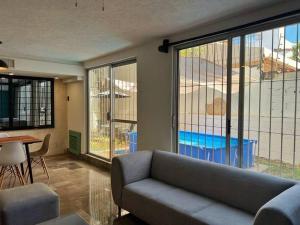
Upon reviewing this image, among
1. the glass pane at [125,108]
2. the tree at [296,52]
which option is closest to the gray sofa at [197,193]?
the tree at [296,52]

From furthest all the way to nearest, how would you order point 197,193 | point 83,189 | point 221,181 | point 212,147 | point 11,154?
1. point 83,189
2. point 11,154
3. point 212,147
4. point 197,193
5. point 221,181

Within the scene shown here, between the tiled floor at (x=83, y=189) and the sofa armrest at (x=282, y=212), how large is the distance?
1634 millimetres

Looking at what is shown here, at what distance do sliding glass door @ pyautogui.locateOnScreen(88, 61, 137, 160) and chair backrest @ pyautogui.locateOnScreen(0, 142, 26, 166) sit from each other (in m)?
1.84

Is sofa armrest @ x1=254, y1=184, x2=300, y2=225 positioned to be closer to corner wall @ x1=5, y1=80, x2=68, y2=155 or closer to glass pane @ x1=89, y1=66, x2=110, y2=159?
glass pane @ x1=89, y1=66, x2=110, y2=159

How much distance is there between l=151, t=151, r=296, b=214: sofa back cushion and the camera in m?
2.07

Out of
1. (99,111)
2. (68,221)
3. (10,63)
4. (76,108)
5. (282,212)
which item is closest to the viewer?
(282,212)

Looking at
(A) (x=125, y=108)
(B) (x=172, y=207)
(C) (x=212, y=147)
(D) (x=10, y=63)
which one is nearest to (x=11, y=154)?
(D) (x=10, y=63)

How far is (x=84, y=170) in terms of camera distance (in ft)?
16.1

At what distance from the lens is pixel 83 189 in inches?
150

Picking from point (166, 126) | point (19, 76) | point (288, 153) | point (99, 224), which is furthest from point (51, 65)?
point (288, 153)

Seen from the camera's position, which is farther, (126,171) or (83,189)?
(83,189)

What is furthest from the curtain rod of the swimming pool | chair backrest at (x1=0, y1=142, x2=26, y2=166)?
chair backrest at (x1=0, y1=142, x2=26, y2=166)

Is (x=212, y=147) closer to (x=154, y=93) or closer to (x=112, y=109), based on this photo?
(x=154, y=93)

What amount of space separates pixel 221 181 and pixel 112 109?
10.5 feet
